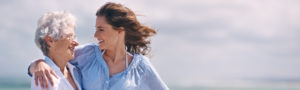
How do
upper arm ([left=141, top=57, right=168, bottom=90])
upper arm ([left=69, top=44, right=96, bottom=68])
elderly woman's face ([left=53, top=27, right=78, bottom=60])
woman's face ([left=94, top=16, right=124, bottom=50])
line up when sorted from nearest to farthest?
1. elderly woman's face ([left=53, top=27, right=78, bottom=60])
2. woman's face ([left=94, top=16, right=124, bottom=50])
3. upper arm ([left=69, top=44, right=96, bottom=68])
4. upper arm ([left=141, top=57, right=168, bottom=90])

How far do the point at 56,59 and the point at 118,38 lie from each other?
72 cm

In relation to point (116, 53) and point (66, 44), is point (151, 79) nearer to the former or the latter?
point (116, 53)

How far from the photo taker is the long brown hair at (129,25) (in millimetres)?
4223

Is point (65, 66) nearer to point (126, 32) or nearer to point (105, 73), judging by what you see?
point (105, 73)

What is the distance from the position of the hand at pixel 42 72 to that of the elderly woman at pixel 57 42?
0.07ft

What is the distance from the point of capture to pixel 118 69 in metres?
4.29

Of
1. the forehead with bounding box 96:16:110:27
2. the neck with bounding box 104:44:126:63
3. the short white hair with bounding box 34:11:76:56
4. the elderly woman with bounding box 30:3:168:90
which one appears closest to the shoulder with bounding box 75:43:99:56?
the elderly woman with bounding box 30:3:168:90

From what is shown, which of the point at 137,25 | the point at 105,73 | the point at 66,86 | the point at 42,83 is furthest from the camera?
the point at 137,25

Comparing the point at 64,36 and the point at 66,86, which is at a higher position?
the point at 64,36

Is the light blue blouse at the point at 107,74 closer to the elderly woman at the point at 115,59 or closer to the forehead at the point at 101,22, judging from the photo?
the elderly woman at the point at 115,59

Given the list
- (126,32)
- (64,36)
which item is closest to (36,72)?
(64,36)

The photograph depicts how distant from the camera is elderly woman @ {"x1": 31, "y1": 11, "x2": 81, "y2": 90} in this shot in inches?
144

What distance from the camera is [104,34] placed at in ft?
13.6

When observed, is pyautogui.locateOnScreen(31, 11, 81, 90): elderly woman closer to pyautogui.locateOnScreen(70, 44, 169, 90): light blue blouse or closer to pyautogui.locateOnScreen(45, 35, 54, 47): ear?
pyautogui.locateOnScreen(45, 35, 54, 47): ear
